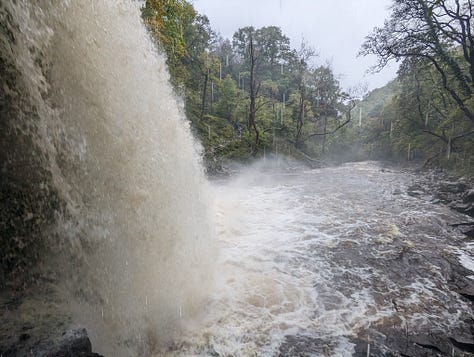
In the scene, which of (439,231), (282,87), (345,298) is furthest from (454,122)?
(282,87)

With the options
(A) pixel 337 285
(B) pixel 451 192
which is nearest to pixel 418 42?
(B) pixel 451 192

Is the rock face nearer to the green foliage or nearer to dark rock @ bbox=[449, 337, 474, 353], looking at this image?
dark rock @ bbox=[449, 337, 474, 353]

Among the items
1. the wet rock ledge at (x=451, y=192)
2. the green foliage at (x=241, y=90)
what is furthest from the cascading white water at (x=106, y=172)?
the green foliage at (x=241, y=90)

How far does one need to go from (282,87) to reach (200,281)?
3655cm

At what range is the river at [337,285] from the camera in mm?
3355

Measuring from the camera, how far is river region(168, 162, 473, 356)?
11.0 ft

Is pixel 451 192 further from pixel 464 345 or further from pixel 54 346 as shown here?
pixel 54 346

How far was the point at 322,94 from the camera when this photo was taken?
3469cm

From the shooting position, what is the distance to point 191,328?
3.61m

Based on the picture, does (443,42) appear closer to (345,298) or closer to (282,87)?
(345,298)

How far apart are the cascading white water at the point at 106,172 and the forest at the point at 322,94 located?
3.65m

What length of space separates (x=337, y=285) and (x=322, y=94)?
33.5m

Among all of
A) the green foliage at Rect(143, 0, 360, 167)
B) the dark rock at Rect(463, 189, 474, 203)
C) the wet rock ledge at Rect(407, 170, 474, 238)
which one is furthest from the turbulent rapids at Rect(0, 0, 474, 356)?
the green foliage at Rect(143, 0, 360, 167)

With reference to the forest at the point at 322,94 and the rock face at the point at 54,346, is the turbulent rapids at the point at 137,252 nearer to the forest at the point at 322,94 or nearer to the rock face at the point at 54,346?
the rock face at the point at 54,346
